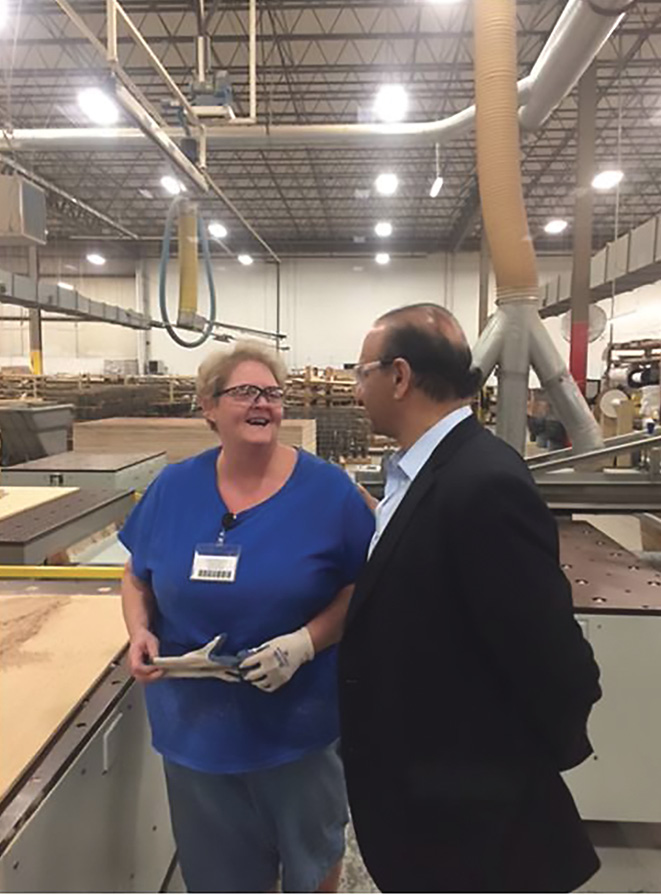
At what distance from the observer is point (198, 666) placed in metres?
1.04

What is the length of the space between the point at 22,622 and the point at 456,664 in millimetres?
1064

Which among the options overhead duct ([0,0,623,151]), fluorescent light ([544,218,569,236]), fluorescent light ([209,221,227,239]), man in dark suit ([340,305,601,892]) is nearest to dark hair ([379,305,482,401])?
→ man in dark suit ([340,305,601,892])

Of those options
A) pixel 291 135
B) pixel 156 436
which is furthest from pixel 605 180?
pixel 156 436

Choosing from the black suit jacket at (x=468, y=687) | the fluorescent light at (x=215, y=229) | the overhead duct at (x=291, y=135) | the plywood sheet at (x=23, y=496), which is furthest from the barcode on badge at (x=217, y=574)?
the fluorescent light at (x=215, y=229)

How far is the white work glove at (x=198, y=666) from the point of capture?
1031 mm

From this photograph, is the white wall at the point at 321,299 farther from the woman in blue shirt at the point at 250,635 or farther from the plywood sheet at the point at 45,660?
the woman in blue shirt at the point at 250,635

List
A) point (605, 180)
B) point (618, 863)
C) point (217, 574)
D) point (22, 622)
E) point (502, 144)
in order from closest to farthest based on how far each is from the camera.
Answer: point (217, 574)
point (22, 622)
point (618, 863)
point (502, 144)
point (605, 180)

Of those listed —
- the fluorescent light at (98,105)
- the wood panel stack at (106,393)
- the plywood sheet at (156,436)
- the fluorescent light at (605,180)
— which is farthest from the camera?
the fluorescent light at (605,180)

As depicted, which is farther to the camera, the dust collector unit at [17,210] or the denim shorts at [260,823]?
the dust collector unit at [17,210]

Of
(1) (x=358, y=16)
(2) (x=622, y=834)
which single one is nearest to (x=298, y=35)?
(1) (x=358, y=16)

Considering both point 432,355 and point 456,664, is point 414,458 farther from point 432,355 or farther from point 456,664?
point 456,664

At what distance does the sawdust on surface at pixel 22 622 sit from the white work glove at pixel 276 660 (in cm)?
53

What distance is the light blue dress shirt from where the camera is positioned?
0.96 meters

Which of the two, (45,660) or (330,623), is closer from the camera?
(330,623)
